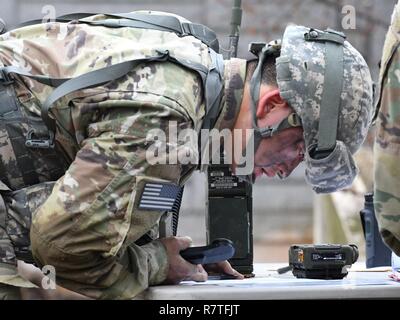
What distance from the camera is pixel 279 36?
1062 cm

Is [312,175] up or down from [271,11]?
down

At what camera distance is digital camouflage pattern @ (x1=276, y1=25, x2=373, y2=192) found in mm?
3178

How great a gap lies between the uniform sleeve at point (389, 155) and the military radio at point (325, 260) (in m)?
0.52

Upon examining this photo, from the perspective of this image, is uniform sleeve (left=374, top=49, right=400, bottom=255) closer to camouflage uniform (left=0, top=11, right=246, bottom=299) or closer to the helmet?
the helmet

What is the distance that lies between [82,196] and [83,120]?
0.81 feet

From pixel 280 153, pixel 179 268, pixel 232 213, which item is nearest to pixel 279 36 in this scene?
pixel 232 213

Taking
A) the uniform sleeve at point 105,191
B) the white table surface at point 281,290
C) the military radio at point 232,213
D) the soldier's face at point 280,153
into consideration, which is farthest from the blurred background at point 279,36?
the uniform sleeve at point 105,191

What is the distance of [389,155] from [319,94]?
0.55m

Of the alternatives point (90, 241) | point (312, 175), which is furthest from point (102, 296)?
point (312, 175)

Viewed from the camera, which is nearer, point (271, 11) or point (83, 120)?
point (83, 120)

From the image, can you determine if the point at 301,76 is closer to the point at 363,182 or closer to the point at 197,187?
the point at 363,182

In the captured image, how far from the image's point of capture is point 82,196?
294 centimetres

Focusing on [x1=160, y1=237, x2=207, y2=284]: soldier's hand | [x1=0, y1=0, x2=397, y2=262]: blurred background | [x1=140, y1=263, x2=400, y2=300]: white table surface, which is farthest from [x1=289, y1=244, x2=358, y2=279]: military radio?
[x1=0, y1=0, x2=397, y2=262]: blurred background

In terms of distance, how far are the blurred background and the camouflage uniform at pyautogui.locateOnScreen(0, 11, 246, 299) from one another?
13.9 ft
